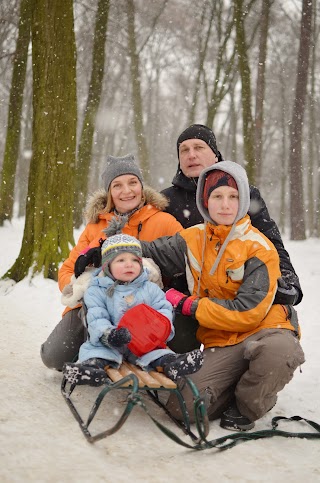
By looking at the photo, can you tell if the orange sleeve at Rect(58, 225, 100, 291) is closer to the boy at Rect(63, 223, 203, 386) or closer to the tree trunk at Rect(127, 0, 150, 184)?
the boy at Rect(63, 223, 203, 386)

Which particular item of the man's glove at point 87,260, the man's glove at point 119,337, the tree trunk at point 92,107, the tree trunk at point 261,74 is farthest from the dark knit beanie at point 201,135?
the tree trunk at point 261,74

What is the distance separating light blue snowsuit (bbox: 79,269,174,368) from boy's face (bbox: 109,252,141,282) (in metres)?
0.05

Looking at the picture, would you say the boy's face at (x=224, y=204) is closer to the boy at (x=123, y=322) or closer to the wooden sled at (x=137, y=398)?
the boy at (x=123, y=322)

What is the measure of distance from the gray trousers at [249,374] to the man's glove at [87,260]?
1.02 metres

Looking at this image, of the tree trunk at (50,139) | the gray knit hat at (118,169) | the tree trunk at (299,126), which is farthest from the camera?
the tree trunk at (299,126)

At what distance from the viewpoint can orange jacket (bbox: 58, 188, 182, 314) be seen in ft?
13.3

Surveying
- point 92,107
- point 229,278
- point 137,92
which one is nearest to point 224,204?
point 229,278

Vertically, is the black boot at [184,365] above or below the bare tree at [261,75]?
below

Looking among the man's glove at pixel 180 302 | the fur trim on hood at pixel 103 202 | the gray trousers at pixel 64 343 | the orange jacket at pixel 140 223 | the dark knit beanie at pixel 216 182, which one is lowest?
the gray trousers at pixel 64 343

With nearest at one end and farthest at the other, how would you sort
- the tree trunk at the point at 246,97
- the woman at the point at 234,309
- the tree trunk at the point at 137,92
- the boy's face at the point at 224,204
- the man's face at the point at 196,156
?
1. the woman at the point at 234,309
2. the boy's face at the point at 224,204
3. the man's face at the point at 196,156
4. the tree trunk at the point at 246,97
5. the tree trunk at the point at 137,92

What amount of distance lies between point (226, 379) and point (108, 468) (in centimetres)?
125

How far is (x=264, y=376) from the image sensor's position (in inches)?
124

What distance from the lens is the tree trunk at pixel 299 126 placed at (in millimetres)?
13771

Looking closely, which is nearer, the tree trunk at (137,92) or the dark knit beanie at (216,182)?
the dark knit beanie at (216,182)
